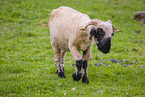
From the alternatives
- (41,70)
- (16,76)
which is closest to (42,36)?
(41,70)

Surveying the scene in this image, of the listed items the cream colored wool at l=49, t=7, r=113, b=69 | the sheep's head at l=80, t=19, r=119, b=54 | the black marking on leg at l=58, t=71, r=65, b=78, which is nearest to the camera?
the sheep's head at l=80, t=19, r=119, b=54

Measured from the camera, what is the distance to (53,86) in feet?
24.6

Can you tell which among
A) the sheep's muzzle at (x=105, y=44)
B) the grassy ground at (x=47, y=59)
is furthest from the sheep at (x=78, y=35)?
the grassy ground at (x=47, y=59)

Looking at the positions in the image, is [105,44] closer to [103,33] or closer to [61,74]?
[103,33]

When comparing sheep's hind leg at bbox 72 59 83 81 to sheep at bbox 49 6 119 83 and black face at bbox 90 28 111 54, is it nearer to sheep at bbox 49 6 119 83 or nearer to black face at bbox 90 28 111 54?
sheep at bbox 49 6 119 83

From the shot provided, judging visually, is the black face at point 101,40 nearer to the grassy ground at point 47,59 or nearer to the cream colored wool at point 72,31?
the cream colored wool at point 72,31

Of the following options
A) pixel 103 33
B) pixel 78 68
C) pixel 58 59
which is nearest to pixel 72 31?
pixel 78 68

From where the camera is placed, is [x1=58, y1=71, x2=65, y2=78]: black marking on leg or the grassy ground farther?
[x1=58, y1=71, x2=65, y2=78]: black marking on leg

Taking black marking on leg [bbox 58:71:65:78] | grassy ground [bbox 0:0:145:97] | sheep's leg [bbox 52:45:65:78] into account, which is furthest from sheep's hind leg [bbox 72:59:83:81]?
sheep's leg [bbox 52:45:65:78]

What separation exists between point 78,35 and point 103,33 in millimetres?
1181

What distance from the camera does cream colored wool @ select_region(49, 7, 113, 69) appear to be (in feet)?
21.9

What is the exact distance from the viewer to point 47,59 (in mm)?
11375

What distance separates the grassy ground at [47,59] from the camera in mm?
7164

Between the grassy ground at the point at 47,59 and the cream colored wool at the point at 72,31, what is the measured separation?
51.3 inches
